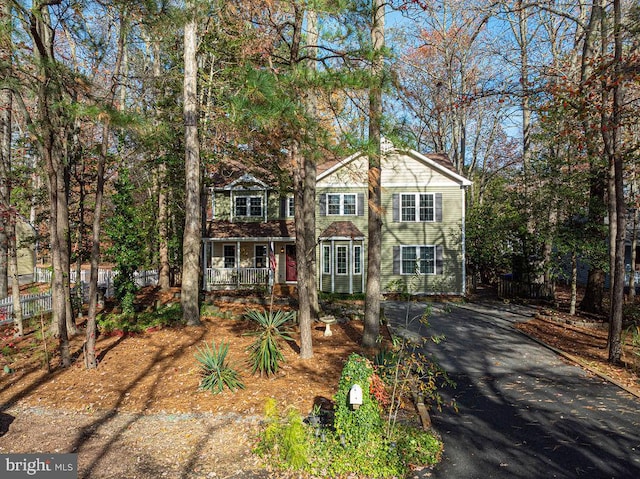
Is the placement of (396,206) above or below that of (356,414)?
above

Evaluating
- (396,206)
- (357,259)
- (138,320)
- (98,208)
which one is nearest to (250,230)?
(357,259)

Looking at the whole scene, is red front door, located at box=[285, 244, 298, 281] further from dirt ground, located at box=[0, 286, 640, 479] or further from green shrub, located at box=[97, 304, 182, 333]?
dirt ground, located at box=[0, 286, 640, 479]

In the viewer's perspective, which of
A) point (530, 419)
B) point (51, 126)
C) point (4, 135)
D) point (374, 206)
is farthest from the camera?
point (4, 135)

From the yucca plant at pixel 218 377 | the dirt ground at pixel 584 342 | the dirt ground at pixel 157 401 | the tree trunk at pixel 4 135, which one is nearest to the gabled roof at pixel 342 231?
the dirt ground at pixel 157 401

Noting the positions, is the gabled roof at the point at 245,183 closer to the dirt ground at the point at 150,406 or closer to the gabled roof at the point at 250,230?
the gabled roof at the point at 250,230

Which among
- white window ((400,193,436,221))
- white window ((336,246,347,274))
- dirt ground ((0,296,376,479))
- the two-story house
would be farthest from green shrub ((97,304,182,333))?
white window ((400,193,436,221))

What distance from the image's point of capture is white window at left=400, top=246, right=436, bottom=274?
19.0 m

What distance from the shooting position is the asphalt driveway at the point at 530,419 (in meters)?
4.73

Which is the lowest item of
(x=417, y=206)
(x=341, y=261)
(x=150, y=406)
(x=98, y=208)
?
(x=150, y=406)

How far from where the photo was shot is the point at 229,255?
69.1 feet

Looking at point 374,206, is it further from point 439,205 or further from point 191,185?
point 439,205

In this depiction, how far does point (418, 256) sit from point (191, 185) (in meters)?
11.5

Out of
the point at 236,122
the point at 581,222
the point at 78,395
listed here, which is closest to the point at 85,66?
the point at 236,122

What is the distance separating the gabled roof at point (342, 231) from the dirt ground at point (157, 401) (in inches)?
303
